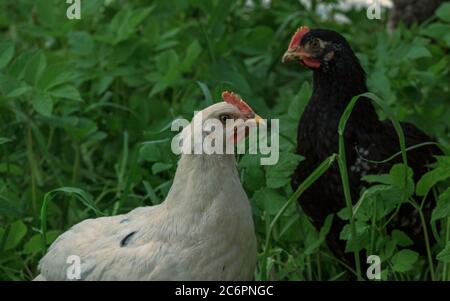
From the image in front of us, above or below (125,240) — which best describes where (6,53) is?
above

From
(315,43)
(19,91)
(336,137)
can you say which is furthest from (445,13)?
(19,91)

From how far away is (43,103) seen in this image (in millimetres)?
3404

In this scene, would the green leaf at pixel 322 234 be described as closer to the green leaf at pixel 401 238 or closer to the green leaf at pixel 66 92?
the green leaf at pixel 401 238

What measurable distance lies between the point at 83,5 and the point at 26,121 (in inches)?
23.4

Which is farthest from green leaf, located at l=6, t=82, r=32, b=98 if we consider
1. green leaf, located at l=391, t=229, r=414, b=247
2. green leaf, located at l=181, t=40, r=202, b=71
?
green leaf, located at l=391, t=229, r=414, b=247

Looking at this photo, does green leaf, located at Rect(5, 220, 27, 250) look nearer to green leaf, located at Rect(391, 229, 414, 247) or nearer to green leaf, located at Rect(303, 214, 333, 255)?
green leaf, located at Rect(303, 214, 333, 255)

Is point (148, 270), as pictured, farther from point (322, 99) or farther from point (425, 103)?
point (425, 103)

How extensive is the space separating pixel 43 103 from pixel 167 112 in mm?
752

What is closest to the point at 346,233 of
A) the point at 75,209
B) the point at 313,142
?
the point at 313,142

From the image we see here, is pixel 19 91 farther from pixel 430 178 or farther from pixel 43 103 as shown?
pixel 430 178

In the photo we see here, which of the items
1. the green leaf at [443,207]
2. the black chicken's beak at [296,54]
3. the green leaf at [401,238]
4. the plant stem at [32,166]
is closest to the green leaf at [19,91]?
the plant stem at [32,166]

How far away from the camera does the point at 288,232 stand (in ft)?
10.8

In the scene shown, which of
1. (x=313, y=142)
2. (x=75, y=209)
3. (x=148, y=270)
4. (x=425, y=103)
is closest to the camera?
(x=148, y=270)

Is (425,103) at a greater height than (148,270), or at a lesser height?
greater
